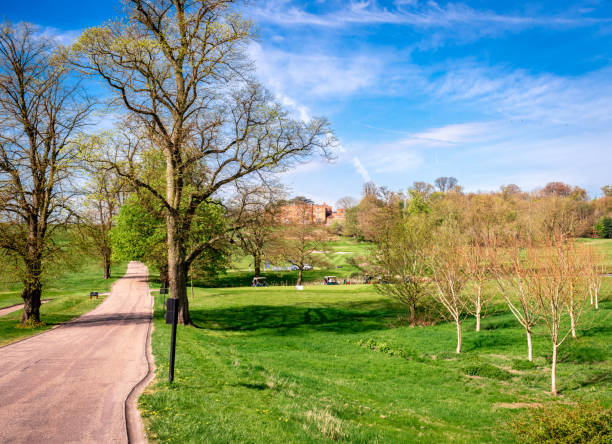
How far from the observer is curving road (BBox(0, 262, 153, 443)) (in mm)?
6453

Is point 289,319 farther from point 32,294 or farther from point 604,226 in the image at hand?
point 604,226

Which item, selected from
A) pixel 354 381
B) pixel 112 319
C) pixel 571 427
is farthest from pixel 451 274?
pixel 112 319

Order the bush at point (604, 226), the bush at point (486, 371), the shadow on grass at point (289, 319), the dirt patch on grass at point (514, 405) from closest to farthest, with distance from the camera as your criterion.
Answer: the dirt patch on grass at point (514, 405)
the bush at point (486, 371)
the shadow on grass at point (289, 319)
the bush at point (604, 226)

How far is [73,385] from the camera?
30.0 feet

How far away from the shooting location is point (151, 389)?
348 inches

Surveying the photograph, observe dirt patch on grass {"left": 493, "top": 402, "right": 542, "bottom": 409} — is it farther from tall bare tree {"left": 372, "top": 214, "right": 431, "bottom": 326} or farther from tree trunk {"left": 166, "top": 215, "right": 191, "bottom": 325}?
tree trunk {"left": 166, "top": 215, "right": 191, "bottom": 325}

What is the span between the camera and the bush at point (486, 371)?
14453mm

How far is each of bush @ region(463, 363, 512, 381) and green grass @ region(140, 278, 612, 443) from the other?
0.13ft

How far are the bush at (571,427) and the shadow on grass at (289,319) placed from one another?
1719 centimetres

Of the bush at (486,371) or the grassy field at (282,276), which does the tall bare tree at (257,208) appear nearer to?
the bush at (486,371)

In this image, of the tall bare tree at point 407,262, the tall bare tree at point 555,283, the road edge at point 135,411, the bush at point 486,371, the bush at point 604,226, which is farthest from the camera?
the bush at point 604,226

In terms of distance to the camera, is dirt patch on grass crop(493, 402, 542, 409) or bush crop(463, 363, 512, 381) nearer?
dirt patch on grass crop(493, 402, 542, 409)

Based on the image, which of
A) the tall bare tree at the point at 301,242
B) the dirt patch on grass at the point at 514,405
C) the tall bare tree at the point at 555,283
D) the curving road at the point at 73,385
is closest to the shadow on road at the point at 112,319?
the curving road at the point at 73,385

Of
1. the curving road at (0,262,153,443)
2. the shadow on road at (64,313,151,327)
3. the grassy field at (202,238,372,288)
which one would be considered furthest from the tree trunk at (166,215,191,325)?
the grassy field at (202,238,372,288)
